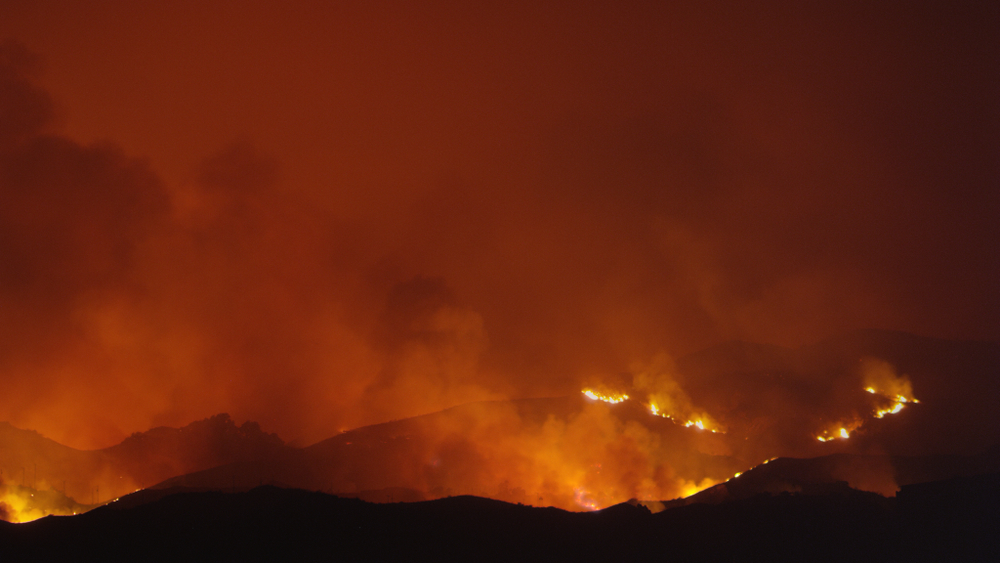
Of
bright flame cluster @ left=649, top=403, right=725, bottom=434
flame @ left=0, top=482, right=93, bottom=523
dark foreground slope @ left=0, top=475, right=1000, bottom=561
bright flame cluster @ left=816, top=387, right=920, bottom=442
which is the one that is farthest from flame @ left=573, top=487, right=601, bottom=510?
flame @ left=0, top=482, right=93, bottom=523

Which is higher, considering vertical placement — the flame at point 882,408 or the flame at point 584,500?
the flame at point 882,408

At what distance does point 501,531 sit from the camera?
16281 millimetres

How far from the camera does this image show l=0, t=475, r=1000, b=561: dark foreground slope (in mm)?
15305

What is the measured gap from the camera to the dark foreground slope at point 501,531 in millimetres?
15305

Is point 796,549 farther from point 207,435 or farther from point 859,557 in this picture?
point 207,435

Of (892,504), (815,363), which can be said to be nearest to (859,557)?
(892,504)

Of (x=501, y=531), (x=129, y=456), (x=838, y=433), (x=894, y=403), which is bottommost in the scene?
(x=501, y=531)

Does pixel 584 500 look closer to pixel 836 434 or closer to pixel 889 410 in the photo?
pixel 836 434

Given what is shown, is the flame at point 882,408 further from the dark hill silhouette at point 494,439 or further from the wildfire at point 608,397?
the wildfire at point 608,397

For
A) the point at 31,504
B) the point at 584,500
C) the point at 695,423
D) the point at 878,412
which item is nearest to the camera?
the point at 31,504

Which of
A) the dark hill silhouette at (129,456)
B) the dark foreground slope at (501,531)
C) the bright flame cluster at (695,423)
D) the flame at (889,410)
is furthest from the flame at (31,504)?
the flame at (889,410)

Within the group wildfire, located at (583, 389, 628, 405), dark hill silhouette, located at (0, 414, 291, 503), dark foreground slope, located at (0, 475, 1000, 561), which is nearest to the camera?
dark foreground slope, located at (0, 475, 1000, 561)

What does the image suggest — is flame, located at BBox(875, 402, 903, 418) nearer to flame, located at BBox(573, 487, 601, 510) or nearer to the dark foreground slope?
the dark foreground slope

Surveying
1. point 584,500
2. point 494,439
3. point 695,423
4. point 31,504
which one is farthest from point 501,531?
point 695,423
